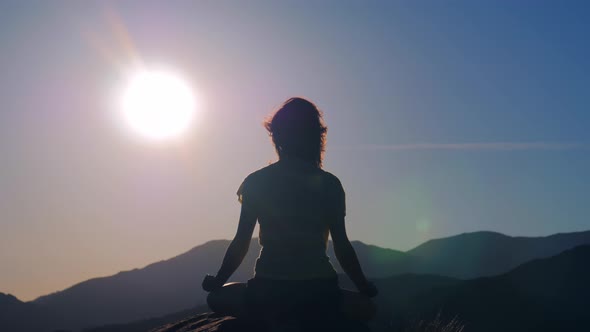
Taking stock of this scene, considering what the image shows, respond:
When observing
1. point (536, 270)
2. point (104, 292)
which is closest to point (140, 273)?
point (104, 292)

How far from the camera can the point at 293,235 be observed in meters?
4.86

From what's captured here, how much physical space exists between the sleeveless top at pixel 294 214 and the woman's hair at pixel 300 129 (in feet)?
0.48

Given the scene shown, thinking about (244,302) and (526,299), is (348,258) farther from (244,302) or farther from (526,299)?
(526,299)

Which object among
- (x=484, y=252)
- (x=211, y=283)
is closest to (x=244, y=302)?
(x=211, y=283)

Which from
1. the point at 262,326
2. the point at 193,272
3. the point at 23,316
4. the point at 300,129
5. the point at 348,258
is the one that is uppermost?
the point at 193,272

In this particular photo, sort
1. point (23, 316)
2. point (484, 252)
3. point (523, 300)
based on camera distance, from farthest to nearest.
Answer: point (484, 252) → point (23, 316) → point (523, 300)

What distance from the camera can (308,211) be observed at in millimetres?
4910

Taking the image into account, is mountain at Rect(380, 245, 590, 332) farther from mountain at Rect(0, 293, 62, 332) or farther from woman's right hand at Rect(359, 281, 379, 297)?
mountain at Rect(0, 293, 62, 332)

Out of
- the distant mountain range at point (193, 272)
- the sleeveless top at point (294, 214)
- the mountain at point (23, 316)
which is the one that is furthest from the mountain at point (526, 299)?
the mountain at point (23, 316)

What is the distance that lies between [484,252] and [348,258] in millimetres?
116477

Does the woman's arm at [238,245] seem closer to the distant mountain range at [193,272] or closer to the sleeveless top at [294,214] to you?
the sleeveless top at [294,214]

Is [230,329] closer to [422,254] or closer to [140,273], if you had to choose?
[422,254]

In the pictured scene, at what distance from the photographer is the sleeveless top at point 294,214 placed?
483cm

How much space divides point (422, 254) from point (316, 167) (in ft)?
392
